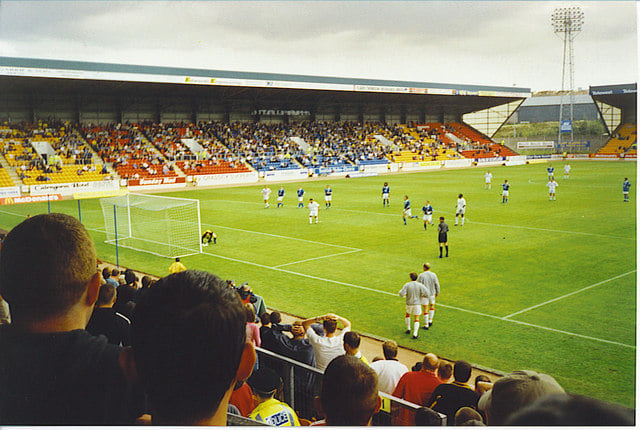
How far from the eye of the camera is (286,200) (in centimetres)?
3875

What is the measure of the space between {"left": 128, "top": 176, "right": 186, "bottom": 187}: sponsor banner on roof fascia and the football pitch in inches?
449

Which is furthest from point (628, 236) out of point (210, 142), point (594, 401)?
point (210, 142)

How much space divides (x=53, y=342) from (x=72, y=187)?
45.4 meters

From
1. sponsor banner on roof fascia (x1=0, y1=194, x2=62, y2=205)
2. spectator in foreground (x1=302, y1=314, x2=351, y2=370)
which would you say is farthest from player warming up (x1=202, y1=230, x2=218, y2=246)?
sponsor banner on roof fascia (x1=0, y1=194, x2=62, y2=205)

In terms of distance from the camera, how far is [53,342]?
7.41 ft

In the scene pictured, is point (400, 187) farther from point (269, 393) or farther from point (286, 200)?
point (269, 393)

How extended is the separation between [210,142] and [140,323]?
62.7 metres

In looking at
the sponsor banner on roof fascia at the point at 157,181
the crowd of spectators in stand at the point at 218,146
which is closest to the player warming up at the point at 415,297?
the crowd of spectators in stand at the point at 218,146

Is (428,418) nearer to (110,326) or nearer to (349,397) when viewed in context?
(349,397)

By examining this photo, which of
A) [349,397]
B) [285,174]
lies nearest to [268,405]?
[349,397]

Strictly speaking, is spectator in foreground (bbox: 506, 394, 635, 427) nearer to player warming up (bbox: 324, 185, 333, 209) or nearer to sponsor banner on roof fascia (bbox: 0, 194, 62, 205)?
player warming up (bbox: 324, 185, 333, 209)

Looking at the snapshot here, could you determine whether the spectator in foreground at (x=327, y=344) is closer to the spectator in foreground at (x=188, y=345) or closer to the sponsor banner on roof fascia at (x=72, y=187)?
the spectator in foreground at (x=188, y=345)

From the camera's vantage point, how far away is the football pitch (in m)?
11.3

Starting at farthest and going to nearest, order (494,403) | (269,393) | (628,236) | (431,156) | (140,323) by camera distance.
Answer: (431,156) → (628,236) → (269,393) → (494,403) → (140,323)
